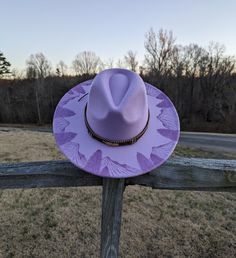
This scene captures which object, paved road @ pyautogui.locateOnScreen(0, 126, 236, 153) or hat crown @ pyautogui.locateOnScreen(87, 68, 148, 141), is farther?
paved road @ pyautogui.locateOnScreen(0, 126, 236, 153)

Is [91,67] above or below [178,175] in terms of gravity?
above

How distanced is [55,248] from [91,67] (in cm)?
2882

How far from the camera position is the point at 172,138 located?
0.92 m

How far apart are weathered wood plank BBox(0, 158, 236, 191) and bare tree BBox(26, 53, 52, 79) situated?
2998 cm

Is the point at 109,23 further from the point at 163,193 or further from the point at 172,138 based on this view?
the point at 172,138

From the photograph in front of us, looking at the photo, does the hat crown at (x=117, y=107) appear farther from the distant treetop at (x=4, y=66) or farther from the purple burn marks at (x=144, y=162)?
the distant treetop at (x=4, y=66)

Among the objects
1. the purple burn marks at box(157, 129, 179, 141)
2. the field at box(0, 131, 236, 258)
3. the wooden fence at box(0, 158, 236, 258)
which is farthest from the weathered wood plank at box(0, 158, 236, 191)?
the field at box(0, 131, 236, 258)

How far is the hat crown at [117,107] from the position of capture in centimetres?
85

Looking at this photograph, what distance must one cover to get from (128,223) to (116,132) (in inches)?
71.2

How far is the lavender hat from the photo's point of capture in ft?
2.76

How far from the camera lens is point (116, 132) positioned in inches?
34.2

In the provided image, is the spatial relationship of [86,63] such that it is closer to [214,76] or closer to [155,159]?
[214,76]

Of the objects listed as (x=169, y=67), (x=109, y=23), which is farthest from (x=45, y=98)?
(x=109, y=23)

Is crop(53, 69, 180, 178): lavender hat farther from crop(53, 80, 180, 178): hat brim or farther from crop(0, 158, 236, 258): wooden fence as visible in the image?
crop(0, 158, 236, 258): wooden fence
